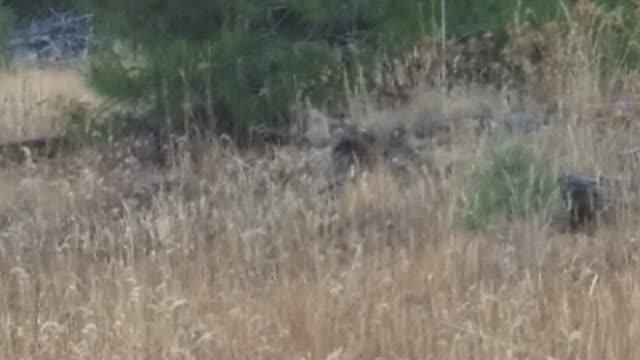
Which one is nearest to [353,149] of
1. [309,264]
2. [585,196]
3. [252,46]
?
[252,46]

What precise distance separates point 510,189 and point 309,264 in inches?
38.5

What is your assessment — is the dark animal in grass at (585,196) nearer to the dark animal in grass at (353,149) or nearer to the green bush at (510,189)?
the green bush at (510,189)

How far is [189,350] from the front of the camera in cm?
579

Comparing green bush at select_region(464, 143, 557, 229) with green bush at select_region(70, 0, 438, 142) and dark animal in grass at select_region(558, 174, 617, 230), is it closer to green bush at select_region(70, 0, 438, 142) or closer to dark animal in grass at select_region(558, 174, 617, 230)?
dark animal in grass at select_region(558, 174, 617, 230)

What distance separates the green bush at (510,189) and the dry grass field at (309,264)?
10cm

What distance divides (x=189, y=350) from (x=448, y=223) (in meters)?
2.09

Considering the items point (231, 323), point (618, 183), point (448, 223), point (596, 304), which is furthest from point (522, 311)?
point (618, 183)

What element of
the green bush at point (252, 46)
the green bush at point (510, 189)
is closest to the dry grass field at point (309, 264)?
the green bush at point (510, 189)

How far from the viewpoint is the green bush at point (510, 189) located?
7489 mm

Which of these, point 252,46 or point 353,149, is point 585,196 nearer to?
point 353,149

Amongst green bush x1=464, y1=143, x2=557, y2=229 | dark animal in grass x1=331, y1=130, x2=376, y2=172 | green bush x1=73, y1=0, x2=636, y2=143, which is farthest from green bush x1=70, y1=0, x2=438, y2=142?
green bush x1=464, y1=143, x2=557, y2=229

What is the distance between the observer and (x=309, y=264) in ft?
23.6

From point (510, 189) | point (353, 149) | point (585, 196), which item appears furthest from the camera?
point (353, 149)

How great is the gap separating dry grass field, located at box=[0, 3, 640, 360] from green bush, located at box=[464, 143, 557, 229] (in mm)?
96
